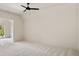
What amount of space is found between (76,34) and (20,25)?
197 inches

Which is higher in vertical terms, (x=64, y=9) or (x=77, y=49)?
(x=64, y=9)

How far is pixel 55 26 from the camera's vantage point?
6.16 m

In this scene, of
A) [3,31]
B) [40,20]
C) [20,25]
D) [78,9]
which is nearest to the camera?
[78,9]

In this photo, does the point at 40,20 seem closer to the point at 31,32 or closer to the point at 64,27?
the point at 31,32

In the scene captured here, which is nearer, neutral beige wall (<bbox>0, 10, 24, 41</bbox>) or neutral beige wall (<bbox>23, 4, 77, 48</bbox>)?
neutral beige wall (<bbox>23, 4, 77, 48</bbox>)

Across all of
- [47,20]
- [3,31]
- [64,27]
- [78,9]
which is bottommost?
[3,31]

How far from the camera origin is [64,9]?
568cm

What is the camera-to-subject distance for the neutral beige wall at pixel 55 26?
18.0 feet

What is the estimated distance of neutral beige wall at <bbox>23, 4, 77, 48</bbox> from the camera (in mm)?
5473

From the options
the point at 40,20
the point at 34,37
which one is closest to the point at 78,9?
the point at 40,20

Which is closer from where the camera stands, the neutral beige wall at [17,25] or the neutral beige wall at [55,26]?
the neutral beige wall at [55,26]

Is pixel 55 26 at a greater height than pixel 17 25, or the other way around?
pixel 55 26

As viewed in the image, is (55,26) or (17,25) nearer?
(55,26)

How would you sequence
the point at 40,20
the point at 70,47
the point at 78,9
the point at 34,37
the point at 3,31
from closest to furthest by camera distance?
the point at 78,9 < the point at 70,47 < the point at 40,20 < the point at 34,37 < the point at 3,31
